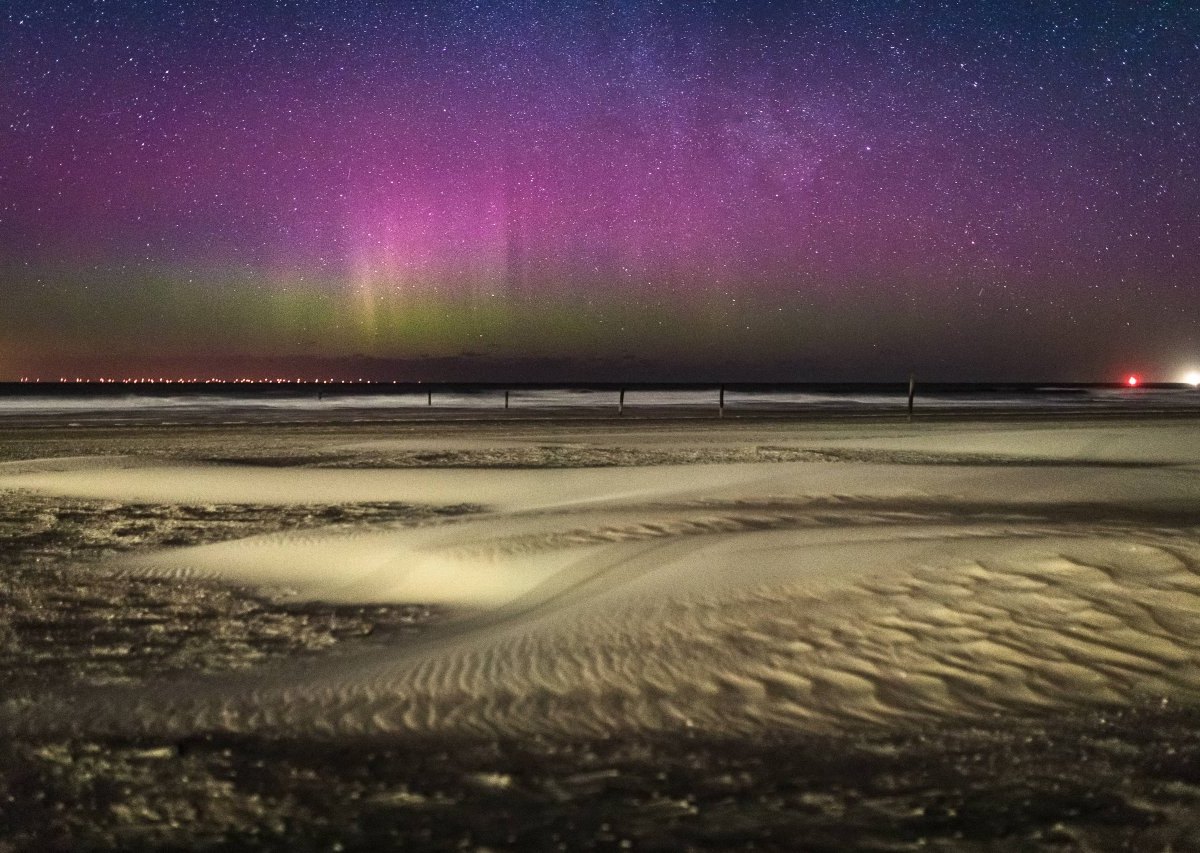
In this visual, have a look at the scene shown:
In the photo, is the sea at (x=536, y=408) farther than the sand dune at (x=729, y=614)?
Yes

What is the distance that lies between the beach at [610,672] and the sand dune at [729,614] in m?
0.03

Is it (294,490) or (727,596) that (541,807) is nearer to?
(727,596)

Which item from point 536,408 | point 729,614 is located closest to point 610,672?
point 729,614

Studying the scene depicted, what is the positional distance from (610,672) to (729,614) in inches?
50.5

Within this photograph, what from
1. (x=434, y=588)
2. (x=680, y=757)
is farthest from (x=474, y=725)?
(x=434, y=588)

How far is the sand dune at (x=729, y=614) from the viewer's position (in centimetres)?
520

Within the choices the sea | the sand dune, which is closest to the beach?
the sand dune

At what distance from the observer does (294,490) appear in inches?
571

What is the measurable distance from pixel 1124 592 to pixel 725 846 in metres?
4.65

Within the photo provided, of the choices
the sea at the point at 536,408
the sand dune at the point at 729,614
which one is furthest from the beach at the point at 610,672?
the sea at the point at 536,408

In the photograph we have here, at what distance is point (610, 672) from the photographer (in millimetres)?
5789

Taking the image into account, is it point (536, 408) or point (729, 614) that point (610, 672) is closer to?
point (729, 614)

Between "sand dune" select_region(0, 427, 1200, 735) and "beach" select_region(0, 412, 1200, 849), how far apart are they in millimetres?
29

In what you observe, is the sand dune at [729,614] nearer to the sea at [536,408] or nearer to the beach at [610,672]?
the beach at [610,672]
